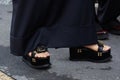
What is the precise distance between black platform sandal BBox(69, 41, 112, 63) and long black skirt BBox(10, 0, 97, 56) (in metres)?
0.18

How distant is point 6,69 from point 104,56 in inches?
31.5

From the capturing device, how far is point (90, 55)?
3457 mm

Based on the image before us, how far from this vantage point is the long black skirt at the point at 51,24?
315 cm

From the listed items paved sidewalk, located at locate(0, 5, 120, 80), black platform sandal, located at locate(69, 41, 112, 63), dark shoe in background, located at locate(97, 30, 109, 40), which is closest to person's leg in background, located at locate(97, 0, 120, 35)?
dark shoe in background, located at locate(97, 30, 109, 40)

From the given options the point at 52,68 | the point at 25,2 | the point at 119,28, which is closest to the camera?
the point at 25,2

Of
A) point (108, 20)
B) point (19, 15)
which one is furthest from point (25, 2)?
point (108, 20)

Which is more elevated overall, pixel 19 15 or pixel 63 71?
pixel 19 15

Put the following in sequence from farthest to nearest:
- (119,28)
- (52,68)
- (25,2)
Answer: (119,28) → (52,68) → (25,2)

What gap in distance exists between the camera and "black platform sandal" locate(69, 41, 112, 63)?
3.41 metres

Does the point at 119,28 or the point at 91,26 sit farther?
the point at 119,28

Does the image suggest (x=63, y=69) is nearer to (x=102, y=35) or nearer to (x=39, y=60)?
(x=39, y=60)

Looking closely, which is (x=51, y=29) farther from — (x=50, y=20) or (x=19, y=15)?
(x=19, y=15)

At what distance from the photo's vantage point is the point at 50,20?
127 inches

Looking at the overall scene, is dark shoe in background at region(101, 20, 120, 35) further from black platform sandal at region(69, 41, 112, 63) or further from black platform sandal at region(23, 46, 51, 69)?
black platform sandal at region(23, 46, 51, 69)
